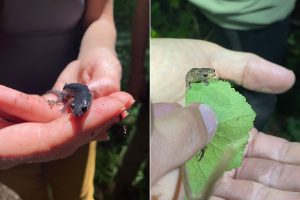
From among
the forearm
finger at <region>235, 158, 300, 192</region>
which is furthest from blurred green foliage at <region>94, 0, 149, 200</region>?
finger at <region>235, 158, 300, 192</region>

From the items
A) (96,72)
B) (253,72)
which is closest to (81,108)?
(96,72)

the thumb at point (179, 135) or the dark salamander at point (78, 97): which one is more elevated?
the dark salamander at point (78, 97)

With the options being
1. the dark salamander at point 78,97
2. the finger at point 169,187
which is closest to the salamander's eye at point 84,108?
the dark salamander at point 78,97

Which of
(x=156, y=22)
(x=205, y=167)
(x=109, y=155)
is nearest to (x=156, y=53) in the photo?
(x=156, y=22)

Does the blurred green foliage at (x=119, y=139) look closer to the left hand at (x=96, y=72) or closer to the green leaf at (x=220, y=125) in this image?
the left hand at (x=96, y=72)

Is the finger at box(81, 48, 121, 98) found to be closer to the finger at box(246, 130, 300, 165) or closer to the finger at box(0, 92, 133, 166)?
the finger at box(0, 92, 133, 166)

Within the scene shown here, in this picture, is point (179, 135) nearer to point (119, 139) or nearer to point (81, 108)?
point (81, 108)
